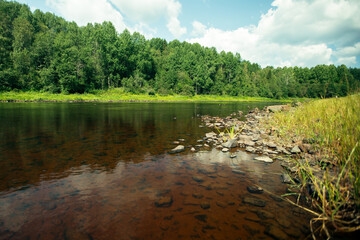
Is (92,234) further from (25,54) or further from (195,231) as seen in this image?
(25,54)

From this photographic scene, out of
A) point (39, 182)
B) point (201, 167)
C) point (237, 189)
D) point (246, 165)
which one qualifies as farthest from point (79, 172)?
point (246, 165)

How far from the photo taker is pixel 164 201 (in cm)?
475

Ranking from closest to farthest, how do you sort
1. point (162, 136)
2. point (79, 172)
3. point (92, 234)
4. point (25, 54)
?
point (92, 234)
point (79, 172)
point (162, 136)
point (25, 54)

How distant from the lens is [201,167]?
23.4 feet

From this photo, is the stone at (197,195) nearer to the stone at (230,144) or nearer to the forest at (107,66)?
the stone at (230,144)

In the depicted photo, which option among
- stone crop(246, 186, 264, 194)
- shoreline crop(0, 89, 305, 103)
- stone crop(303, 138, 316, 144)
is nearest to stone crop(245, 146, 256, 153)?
stone crop(303, 138, 316, 144)

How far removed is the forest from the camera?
5769 cm

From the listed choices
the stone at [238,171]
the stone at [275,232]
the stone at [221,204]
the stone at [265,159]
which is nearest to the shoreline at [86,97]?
the stone at [265,159]

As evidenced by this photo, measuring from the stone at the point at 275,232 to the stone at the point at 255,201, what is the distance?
814mm

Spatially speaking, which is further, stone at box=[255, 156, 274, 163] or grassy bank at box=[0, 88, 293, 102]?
grassy bank at box=[0, 88, 293, 102]

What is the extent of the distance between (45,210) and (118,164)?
3170mm

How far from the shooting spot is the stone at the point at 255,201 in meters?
4.68

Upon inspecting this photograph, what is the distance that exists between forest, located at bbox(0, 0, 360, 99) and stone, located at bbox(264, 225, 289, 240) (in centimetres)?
4009

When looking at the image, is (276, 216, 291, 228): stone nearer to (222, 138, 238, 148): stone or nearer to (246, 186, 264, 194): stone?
(246, 186, 264, 194): stone
